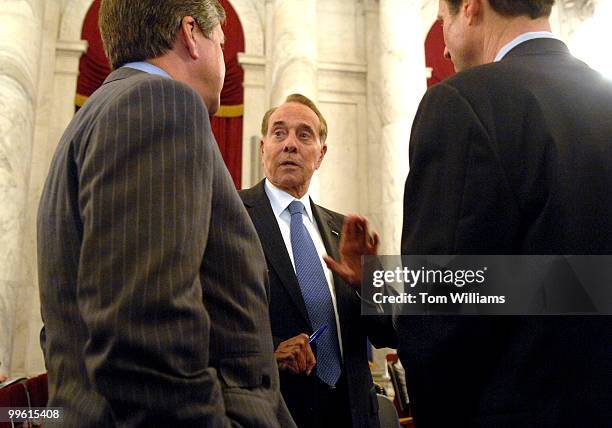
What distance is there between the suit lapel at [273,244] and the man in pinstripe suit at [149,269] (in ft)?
2.86

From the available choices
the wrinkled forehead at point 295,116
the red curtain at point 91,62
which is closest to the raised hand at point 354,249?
the wrinkled forehead at point 295,116

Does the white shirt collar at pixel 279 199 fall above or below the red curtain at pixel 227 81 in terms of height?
below

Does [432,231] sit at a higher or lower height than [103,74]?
lower

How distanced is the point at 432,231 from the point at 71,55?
7.15 m

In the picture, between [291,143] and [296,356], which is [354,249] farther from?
[291,143]

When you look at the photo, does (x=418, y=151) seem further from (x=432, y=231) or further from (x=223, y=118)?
(x=223, y=118)

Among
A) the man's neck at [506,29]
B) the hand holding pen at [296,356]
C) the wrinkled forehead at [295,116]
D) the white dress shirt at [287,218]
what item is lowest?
the hand holding pen at [296,356]

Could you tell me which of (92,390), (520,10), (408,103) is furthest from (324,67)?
(92,390)

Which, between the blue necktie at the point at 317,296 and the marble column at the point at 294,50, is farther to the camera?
the marble column at the point at 294,50

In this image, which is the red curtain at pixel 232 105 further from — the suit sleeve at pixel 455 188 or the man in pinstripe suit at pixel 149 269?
the suit sleeve at pixel 455 188

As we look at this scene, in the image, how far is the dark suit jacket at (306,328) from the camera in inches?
79.2

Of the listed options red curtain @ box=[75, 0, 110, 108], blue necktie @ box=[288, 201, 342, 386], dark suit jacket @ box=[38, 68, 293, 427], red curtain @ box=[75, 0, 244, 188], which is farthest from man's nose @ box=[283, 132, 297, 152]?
red curtain @ box=[75, 0, 110, 108]

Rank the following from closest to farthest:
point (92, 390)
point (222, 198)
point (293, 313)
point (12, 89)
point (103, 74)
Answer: point (92, 390) < point (222, 198) < point (293, 313) < point (12, 89) < point (103, 74)

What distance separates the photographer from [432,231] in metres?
1.06
